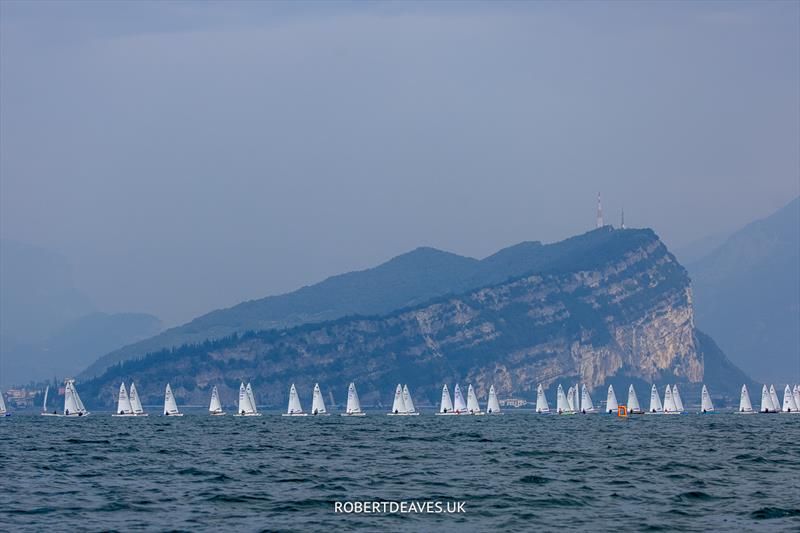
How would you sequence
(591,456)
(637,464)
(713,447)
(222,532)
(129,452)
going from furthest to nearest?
(713,447) → (129,452) → (591,456) → (637,464) → (222,532)

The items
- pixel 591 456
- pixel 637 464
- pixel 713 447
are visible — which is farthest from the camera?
pixel 713 447

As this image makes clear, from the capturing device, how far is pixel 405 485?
7119cm

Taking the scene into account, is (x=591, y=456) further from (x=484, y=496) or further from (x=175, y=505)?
(x=175, y=505)

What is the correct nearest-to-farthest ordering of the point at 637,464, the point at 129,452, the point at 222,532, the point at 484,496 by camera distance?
the point at 222,532 → the point at 484,496 → the point at 637,464 → the point at 129,452

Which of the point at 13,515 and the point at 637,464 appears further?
the point at 637,464

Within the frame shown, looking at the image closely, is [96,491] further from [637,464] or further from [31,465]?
[637,464]

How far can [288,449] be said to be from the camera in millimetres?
112562

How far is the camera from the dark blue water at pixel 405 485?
186 feet

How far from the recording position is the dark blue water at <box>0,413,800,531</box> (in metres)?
56.6

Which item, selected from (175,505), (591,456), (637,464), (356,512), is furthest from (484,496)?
(591,456)

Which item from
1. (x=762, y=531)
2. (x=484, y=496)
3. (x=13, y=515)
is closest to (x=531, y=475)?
(x=484, y=496)

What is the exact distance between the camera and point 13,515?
58.3m

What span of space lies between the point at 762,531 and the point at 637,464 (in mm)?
36012

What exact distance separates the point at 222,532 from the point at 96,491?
18389 mm
